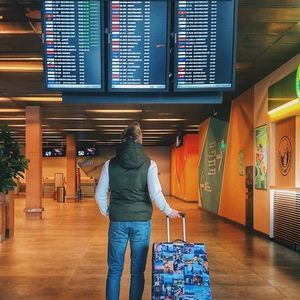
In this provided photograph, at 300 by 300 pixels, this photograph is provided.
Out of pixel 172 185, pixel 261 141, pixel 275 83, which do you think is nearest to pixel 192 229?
pixel 261 141

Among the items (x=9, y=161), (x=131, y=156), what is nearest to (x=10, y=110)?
(x=9, y=161)

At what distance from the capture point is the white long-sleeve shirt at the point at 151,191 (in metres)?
3.46

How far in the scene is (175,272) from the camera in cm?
336

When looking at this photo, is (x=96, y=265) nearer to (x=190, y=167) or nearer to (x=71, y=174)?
(x=190, y=167)

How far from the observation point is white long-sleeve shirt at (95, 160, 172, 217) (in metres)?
3.46

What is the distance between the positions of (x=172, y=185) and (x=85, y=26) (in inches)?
926

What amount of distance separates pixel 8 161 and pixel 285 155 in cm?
465

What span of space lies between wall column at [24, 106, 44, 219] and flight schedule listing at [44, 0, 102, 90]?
29.2 ft

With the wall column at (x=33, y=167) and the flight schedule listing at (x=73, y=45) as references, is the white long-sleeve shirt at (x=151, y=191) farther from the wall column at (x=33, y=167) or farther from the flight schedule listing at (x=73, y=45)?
the wall column at (x=33, y=167)

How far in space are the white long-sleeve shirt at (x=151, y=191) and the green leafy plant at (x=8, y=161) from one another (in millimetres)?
3745

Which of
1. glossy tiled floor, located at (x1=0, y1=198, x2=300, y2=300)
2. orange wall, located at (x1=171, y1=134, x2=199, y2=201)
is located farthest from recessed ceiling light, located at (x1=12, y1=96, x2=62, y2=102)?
orange wall, located at (x1=171, y1=134, x2=199, y2=201)

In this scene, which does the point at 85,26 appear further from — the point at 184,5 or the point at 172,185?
the point at 172,185

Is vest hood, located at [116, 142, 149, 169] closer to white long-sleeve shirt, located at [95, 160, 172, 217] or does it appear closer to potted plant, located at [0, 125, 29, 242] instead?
white long-sleeve shirt, located at [95, 160, 172, 217]

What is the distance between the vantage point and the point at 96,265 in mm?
6113
